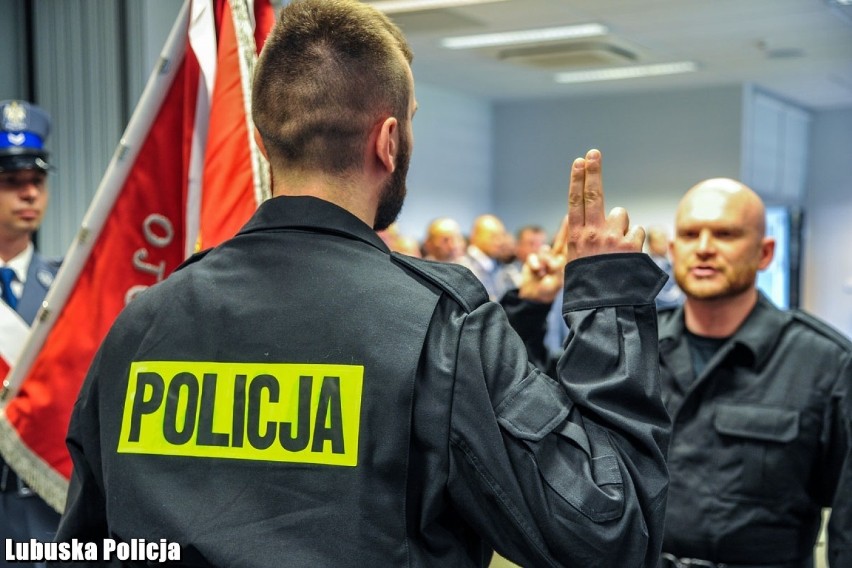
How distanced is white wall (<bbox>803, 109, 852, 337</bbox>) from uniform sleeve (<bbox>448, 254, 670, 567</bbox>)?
11014 millimetres

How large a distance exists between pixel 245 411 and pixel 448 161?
960 centimetres

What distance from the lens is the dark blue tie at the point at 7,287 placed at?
2.37m

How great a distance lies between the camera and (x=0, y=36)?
291 cm

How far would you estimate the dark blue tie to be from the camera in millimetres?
2371

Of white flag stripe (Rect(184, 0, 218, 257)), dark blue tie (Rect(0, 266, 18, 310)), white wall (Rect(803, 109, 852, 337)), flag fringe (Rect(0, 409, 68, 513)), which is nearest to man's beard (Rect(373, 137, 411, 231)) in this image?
white flag stripe (Rect(184, 0, 218, 257))

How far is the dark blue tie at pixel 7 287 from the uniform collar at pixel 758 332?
1.65m

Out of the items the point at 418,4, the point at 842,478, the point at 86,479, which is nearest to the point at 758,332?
the point at 842,478

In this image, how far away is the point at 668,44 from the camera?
308 inches

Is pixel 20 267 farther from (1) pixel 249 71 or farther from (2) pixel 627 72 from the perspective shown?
(2) pixel 627 72

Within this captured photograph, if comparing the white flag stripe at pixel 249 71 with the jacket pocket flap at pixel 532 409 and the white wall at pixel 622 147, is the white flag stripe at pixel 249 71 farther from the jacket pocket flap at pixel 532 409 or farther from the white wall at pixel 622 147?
the white wall at pixel 622 147

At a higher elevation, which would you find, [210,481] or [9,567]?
[210,481]

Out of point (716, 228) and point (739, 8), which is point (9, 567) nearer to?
point (716, 228)

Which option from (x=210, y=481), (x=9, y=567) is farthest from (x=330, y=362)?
(x=9, y=567)

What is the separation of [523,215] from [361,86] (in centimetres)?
1021
